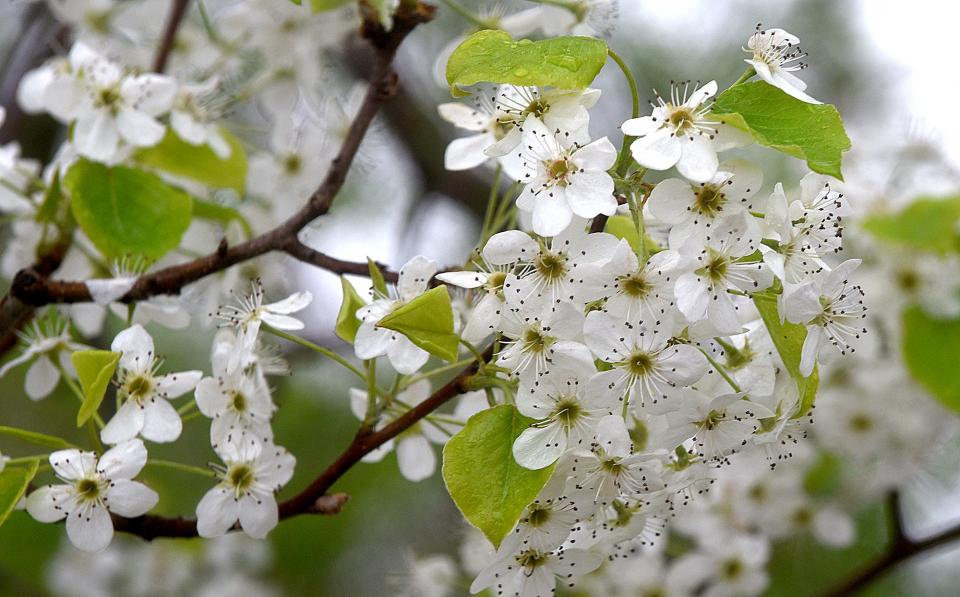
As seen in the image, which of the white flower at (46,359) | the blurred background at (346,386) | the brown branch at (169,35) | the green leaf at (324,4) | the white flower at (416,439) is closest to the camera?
the white flower at (416,439)

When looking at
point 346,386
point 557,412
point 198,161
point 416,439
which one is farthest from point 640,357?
point 346,386

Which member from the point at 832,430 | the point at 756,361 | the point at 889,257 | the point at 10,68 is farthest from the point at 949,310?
the point at 10,68

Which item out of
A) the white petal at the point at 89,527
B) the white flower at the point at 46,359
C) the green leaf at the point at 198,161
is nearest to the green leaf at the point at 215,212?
the green leaf at the point at 198,161

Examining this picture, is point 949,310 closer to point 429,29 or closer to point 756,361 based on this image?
point 756,361

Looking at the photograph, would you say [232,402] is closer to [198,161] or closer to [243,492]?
[243,492]

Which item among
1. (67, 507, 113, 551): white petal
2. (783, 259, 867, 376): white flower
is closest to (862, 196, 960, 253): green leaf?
(783, 259, 867, 376): white flower

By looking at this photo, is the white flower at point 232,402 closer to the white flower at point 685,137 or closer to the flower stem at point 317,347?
the flower stem at point 317,347
